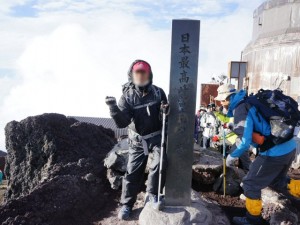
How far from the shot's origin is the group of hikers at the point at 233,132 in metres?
4.14

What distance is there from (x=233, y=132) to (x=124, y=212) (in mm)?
1914

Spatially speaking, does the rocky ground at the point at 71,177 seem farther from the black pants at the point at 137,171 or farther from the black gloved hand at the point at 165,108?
the black gloved hand at the point at 165,108

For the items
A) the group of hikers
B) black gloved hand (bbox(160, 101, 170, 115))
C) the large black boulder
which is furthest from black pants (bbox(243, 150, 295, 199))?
the large black boulder

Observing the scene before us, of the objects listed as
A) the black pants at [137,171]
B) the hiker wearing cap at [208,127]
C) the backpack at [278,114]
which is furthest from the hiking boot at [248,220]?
the hiker wearing cap at [208,127]

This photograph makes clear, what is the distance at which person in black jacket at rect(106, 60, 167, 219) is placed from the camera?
4391 millimetres

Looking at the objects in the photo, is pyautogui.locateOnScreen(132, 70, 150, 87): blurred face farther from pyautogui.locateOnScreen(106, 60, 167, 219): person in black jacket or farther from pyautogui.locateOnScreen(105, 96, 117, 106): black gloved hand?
pyautogui.locateOnScreen(105, 96, 117, 106): black gloved hand

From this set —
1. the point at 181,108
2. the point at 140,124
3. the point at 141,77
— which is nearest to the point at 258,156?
the point at 181,108

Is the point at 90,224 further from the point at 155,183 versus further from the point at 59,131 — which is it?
A: the point at 59,131

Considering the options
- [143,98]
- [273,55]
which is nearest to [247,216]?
[143,98]

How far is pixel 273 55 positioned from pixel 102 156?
10.3m

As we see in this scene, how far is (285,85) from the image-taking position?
13.0m

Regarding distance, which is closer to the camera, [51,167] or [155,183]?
[155,183]

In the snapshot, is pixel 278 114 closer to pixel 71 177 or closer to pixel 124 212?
pixel 124 212

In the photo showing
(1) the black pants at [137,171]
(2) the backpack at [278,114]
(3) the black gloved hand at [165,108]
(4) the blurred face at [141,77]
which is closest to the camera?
(2) the backpack at [278,114]
